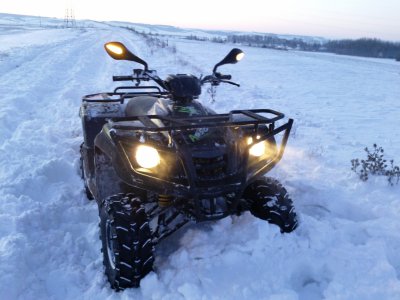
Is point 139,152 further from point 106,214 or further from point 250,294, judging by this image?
point 250,294

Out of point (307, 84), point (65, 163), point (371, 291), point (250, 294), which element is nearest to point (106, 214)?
point (250, 294)

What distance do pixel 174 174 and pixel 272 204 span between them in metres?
0.82

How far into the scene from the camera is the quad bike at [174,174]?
2641 mm

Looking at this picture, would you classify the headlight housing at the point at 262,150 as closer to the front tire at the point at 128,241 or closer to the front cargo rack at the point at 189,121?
the front cargo rack at the point at 189,121

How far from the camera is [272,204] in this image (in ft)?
10.1

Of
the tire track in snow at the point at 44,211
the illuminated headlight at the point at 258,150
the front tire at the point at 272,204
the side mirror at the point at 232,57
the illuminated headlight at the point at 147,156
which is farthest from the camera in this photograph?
the side mirror at the point at 232,57

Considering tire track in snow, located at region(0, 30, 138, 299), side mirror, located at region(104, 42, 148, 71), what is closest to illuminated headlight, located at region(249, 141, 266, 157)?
side mirror, located at region(104, 42, 148, 71)

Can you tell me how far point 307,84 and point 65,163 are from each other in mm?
13491

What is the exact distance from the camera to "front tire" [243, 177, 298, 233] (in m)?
3.04

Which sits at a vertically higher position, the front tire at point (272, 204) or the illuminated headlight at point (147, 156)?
the illuminated headlight at point (147, 156)

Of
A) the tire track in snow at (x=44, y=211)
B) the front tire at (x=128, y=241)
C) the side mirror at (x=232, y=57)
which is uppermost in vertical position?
the side mirror at (x=232, y=57)

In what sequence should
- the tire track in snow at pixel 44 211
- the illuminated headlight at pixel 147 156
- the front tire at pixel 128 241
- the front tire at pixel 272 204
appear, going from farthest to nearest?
the front tire at pixel 272 204
the tire track in snow at pixel 44 211
the illuminated headlight at pixel 147 156
the front tire at pixel 128 241

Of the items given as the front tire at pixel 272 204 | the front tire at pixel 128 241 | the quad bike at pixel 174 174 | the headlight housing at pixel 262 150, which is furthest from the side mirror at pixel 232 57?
the front tire at pixel 128 241

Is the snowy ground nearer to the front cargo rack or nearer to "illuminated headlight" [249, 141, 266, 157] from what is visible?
"illuminated headlight" [249, 141, 266, 157]
